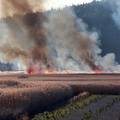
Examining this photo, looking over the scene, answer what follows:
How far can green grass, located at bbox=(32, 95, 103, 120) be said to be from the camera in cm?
3241

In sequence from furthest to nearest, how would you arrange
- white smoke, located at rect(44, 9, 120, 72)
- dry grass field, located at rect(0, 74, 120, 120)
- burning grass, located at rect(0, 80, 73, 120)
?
1. white smoke, located at rect(44, 9, 120, 72)
2. dry grass field, located at rect(0, 74, 120, 120)
3. burning grass, located at rect(0, 80, 73, 120)

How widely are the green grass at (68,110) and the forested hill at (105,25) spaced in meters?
113

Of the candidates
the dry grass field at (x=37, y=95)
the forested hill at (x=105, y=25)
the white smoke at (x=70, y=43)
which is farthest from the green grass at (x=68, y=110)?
the forested hill at (x=105, y=25)

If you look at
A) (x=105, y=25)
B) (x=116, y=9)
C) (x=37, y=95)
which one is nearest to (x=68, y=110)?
(x=37, y=95)

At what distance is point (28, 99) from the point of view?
3588 cm

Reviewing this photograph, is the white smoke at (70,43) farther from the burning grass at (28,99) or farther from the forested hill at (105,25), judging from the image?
the burning grass at (28,99)

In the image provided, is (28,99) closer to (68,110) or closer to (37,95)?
(37,95)

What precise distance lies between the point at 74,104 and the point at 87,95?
22.8 feet

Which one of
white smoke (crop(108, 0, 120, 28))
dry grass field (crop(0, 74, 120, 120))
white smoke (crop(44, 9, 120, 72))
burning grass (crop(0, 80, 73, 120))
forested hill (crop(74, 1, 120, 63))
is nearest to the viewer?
burning grass (crop(0, 80, 73, 120))

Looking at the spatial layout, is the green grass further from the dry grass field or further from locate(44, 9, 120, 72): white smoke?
locate(44, 9, 120, 72): white smoke

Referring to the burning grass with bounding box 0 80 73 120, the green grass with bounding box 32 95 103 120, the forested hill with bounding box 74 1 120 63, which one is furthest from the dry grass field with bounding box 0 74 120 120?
the forested hill with bounding box 74 1 120 63

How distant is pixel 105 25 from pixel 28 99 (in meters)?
137

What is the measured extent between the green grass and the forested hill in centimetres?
11305

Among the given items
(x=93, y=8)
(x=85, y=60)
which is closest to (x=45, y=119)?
(x=85, y=60)
